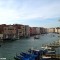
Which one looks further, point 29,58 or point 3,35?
point 3,35

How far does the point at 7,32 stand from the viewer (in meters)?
47.8

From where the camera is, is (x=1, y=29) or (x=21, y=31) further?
(x=21, y=31)

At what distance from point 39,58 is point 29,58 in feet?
2.98

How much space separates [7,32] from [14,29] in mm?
2746

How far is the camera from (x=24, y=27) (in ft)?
188

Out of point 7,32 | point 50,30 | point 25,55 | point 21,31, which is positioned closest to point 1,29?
point 7,32

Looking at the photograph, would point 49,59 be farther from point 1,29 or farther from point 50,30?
point 50,30

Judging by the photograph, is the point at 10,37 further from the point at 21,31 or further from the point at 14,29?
the point at 21,31

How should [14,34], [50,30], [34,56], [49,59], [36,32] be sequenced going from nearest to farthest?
[49,59]
[34,56]
[14,34]
[36,32]
[50,30]

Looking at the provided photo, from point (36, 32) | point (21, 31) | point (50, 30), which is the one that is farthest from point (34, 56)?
point (50, 30)

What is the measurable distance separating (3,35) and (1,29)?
8.33 ft

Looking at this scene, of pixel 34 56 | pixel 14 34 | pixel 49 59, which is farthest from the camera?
pixel 14 34

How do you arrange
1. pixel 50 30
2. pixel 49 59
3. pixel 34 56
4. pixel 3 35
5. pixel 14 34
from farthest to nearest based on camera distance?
pixel 50 30
pixel 14 34
pixel 3 35
pixel 34 56
pixel 49 59

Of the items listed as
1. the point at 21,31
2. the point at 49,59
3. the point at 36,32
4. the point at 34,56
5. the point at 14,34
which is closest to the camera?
the point at 49,59
